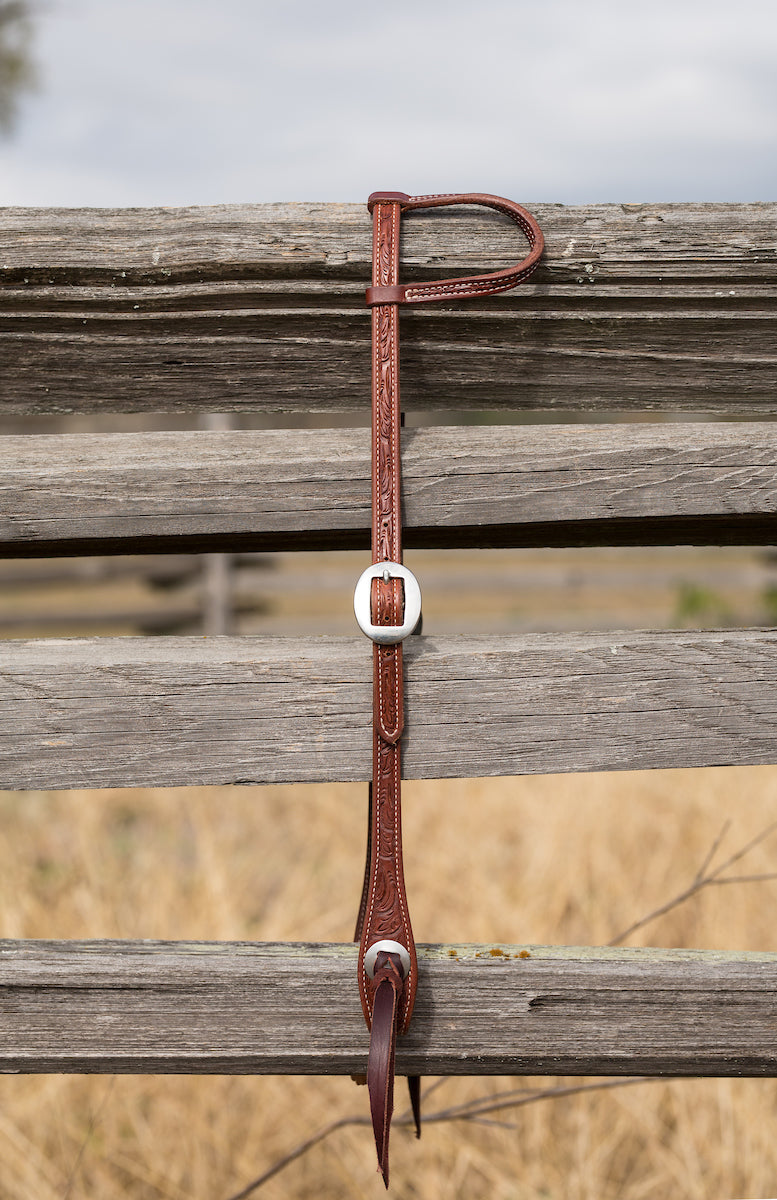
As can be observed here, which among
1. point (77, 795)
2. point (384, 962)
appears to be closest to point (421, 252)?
point (384, 962)

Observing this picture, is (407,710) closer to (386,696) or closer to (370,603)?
(386,696)

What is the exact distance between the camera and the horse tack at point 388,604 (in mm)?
1138

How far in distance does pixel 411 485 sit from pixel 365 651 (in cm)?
23

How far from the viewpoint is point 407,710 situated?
122 cm

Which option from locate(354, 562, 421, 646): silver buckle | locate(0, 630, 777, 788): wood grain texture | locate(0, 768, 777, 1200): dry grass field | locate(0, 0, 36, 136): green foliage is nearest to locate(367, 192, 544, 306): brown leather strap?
locate(354, 562, 421, 646): silver buckle

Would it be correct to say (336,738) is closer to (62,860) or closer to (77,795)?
(62,860)

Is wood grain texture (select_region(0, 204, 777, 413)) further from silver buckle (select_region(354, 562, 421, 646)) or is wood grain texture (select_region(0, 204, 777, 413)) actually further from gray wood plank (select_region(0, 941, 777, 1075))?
gray wood plank (select_region(0, 941, 777, 1075))

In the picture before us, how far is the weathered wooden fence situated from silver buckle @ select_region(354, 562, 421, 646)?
0.33 feet

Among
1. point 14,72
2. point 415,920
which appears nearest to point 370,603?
point 415,920

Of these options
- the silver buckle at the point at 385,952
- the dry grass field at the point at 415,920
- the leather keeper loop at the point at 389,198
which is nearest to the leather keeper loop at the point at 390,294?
the leather keeper loop at the point at 389,198

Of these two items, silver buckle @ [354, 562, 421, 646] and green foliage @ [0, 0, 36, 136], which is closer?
silver buckle @ [354, 562, 421, 646]

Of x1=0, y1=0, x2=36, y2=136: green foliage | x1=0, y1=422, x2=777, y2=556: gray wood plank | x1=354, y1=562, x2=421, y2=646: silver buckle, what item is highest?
x1=0, y1=0, x2=36, y2=136: green foliage

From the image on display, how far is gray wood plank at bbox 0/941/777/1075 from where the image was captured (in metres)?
1.25

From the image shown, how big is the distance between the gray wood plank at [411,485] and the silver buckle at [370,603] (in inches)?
4.7
